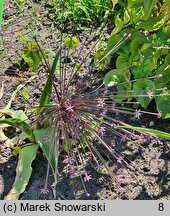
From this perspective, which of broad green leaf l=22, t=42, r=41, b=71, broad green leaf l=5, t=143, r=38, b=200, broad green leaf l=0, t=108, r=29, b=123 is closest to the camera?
broad green leaf l=5, t=143, r=38, b=200

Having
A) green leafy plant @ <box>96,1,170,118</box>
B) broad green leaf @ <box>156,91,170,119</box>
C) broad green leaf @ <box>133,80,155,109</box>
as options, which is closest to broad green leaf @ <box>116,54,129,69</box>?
green leafy plant @ <box>96,1,170,118</box>

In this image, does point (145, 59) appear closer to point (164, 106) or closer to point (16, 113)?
point (164, 106)

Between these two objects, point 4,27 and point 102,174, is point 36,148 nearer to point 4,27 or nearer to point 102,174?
point 102,174

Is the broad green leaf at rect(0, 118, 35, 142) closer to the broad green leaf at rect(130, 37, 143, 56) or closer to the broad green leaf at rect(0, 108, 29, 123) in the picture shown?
the broad green leaf at rect(0, 108, 29, 123)

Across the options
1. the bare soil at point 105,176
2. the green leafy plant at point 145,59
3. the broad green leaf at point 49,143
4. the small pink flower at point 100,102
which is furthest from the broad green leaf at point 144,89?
the broad green leaf at point 49,143

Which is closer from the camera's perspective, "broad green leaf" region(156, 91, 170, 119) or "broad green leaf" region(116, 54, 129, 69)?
"broad green leaf" region(156, 91, 170, 119)

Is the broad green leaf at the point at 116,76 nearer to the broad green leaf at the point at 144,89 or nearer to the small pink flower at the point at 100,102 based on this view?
the broad green leaf at the point at 144,89

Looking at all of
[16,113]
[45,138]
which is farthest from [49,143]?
[16,113]
